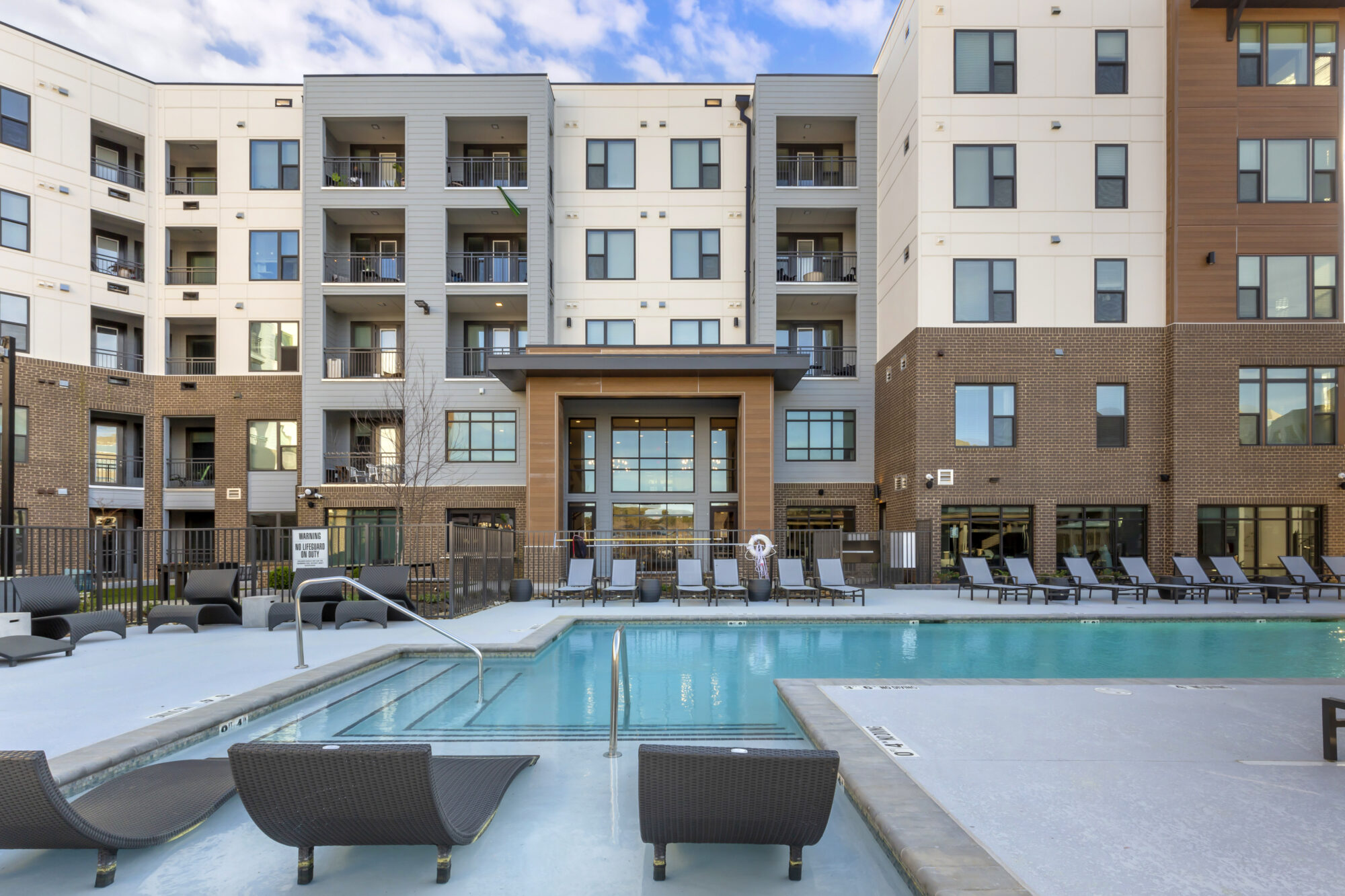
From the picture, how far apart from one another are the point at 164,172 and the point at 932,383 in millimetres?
26094

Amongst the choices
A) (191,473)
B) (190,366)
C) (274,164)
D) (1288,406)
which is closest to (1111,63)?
(1288,406)

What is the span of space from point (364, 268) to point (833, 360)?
16167 millimetres

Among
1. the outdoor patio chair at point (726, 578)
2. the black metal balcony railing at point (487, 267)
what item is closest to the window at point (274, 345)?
the black metal balcony railing at point (487, 267)

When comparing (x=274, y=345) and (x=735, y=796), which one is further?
(x=274, y=345)

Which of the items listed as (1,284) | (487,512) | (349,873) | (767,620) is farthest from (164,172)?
(349,873)

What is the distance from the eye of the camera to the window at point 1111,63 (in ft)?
66.5

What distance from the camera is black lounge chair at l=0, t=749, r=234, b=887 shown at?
3061 millimetres

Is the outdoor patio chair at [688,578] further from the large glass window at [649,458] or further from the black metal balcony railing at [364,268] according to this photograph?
the black metal balcony railing at [364,268]

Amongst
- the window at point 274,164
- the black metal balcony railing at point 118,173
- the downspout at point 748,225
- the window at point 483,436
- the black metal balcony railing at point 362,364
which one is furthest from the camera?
the window at point 274,164

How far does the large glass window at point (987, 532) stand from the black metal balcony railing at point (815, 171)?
11.8 m

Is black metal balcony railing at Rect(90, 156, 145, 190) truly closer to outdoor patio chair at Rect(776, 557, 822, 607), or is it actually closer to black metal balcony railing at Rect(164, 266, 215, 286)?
black metal balcony railing at Rect(164, 266, 215, 286)

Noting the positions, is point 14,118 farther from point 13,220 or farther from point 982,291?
point 982,291

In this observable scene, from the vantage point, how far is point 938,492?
2023 centimetres

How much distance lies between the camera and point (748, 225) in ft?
82.7
